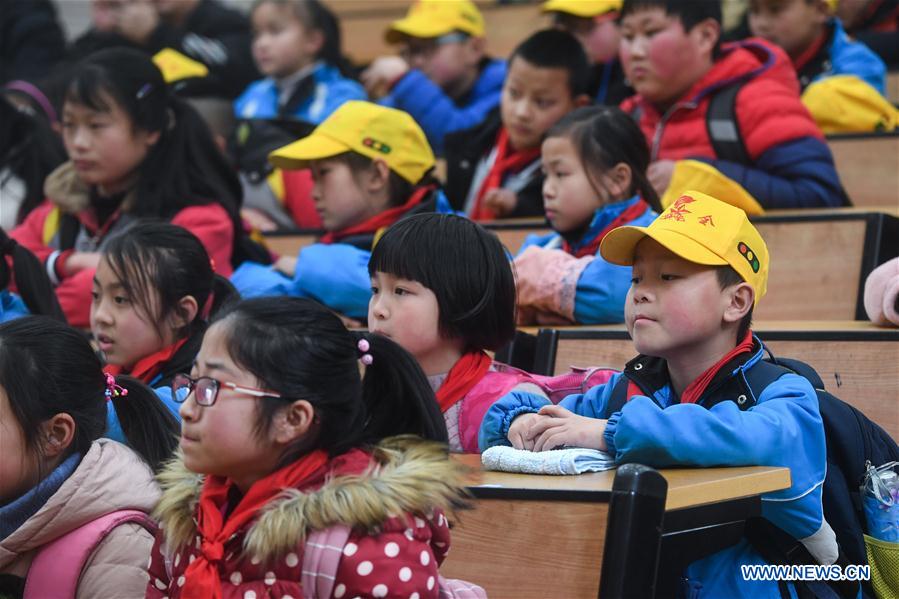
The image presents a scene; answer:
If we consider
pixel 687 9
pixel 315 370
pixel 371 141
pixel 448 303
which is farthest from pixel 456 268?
pixel 687 9

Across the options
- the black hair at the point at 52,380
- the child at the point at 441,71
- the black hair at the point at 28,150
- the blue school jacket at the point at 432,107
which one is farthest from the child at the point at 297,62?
the black hair at the point at 52,380

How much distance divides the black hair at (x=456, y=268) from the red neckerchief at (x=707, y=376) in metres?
0.55

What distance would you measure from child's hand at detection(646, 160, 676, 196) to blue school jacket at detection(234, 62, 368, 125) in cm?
203

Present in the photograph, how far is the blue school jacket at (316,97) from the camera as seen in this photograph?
598cm

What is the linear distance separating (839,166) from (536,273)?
1614 millimetres

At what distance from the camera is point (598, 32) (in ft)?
18.4

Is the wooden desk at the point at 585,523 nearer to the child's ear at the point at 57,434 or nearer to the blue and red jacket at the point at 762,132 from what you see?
the child's ear at the point at 57,434

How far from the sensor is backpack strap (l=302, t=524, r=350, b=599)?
6.40 ft

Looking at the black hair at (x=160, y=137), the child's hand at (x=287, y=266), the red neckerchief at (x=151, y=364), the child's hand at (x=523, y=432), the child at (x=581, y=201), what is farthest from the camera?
the black hair at (x=160, y=137)

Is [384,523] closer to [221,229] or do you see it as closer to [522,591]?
[522,591]

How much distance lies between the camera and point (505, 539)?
85.2 inches

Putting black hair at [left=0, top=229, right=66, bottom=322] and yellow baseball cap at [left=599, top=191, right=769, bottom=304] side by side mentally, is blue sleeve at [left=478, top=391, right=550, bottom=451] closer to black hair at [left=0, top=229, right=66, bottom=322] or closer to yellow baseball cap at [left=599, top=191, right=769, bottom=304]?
yellow baseball cap at [left=599, top=191, right=769, bottom=304]

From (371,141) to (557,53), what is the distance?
100 cm

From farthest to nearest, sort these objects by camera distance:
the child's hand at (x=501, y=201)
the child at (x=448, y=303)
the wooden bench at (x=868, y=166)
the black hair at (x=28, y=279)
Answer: the child's hand at (x=501, y=201), the wooden bench at (x=868, y=166), the black hair at (x=28, y=279), the child at (x=448, y=303)
